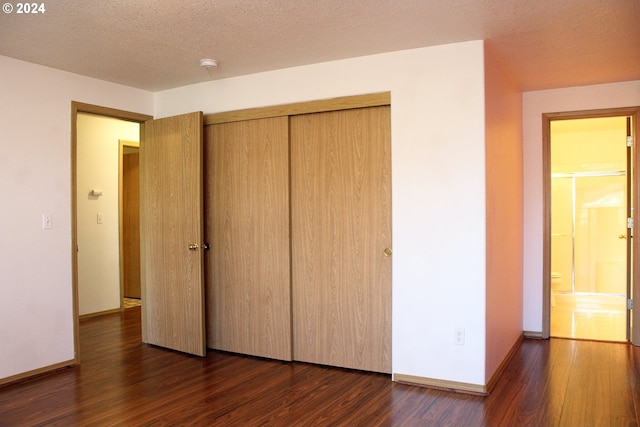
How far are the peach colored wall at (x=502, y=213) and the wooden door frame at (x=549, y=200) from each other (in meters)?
0.27

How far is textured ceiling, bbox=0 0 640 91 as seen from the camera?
2.69 metres

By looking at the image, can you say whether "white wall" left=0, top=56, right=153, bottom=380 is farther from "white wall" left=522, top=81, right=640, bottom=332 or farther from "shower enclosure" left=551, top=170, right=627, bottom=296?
"shower enclosure" left=551, top=170, right=627, bottom=296

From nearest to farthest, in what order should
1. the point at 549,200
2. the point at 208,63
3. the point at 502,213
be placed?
1. the point at 208,63
2. the point at 502,213
3. the point at 549,200

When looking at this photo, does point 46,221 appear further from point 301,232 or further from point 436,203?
point 436,203

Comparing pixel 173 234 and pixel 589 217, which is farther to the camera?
pixel 589 217

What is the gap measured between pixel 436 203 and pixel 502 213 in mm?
743

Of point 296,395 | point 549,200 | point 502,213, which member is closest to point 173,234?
point 296,395

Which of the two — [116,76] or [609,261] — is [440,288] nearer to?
[116,76]

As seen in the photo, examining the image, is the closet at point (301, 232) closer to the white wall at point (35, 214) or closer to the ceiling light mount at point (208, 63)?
the ceiling light mount at point (208, 63)

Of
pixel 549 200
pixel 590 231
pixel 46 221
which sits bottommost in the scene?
Answer: pixel 590 231

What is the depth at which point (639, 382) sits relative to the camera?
3.43 m

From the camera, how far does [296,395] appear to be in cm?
318

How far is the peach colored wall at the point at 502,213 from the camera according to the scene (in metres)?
3.35

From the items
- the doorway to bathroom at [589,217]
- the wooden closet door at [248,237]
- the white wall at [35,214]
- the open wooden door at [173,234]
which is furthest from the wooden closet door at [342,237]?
the doorway to bathroom at [589,217]
